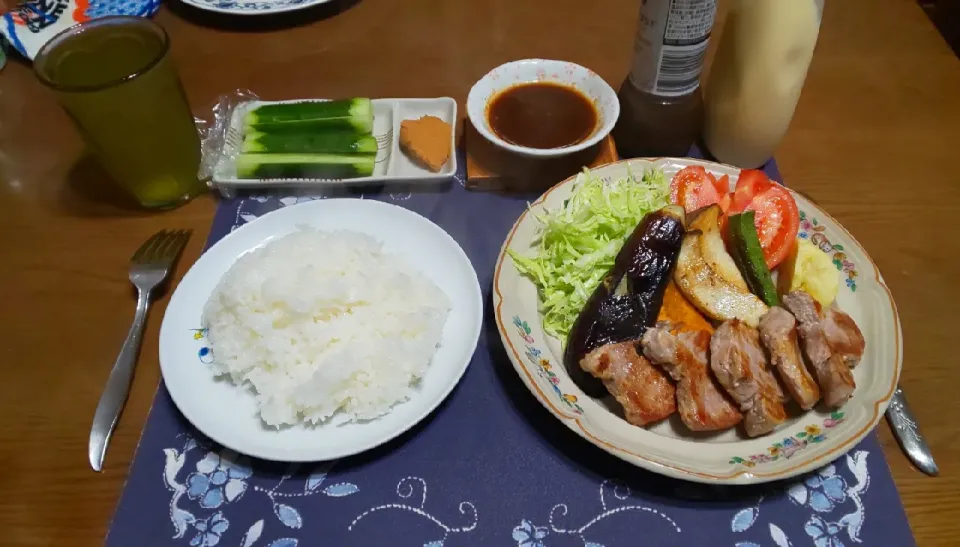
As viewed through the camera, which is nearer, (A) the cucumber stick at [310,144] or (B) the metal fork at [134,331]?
(B) the metal fork at [134,331]

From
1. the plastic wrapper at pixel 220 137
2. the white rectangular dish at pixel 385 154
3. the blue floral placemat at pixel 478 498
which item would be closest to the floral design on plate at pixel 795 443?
the blue floral placemat at pixel 478 498

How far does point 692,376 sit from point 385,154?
1258 millimetres

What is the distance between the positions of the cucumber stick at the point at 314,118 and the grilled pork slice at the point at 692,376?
4.03 feet

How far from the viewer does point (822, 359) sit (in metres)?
1.36

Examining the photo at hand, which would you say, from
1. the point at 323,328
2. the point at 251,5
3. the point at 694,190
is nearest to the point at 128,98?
the point at 323,328

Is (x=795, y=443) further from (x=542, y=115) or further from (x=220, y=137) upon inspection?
(x=220, y=137)

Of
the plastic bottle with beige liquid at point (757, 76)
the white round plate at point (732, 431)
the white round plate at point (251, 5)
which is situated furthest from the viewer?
the white round plate at point (251, 5)

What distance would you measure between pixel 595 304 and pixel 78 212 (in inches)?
65.6

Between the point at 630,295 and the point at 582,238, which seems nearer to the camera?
the point at 630,295

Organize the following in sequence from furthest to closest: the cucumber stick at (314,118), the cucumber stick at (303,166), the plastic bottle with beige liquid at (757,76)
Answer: the cucumber stick at (314,118), the cucumber stick at (303,166), the plastic bottle with beige liquid at (757,76)

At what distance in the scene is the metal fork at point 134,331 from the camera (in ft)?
4.76

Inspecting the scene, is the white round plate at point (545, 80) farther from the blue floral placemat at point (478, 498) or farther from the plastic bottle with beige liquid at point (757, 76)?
the blue floral placemat at point (478, 498)

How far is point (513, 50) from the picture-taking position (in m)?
2.55

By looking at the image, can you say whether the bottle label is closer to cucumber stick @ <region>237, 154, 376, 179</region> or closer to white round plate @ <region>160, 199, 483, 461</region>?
white round plate @ <region>160, 199, 483, 461</region>
